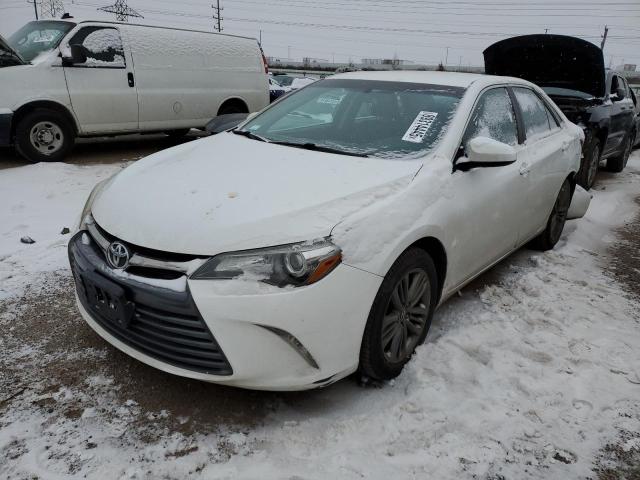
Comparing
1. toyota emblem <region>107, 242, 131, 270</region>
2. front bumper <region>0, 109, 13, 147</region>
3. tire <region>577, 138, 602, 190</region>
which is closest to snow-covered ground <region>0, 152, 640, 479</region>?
toyota emblem <region>107, 242, 131, 270</region>

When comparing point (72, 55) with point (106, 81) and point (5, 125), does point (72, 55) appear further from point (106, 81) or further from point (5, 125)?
point (5, 125)

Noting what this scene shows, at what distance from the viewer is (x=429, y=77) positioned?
353 cm

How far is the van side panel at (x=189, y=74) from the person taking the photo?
288 inches

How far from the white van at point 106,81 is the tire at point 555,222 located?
5.56 meters

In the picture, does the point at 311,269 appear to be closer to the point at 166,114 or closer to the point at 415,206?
the point at 415,206

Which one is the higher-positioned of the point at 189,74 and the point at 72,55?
the point at 72,55

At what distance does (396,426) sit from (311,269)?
823 mm

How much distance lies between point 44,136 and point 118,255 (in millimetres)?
5260

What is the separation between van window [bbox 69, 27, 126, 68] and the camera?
22.2 ft

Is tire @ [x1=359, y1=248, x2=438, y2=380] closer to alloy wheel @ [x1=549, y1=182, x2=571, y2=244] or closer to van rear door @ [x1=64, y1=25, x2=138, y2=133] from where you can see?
alloy wheel @ [x1=549, y1=182, x2=571, y2=244]

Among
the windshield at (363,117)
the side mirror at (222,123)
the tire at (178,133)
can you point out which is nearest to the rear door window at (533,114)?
the windshield at (363,117)

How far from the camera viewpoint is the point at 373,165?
8.79ft

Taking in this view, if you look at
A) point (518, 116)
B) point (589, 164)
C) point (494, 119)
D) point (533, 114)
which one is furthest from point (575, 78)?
point (494, 119)

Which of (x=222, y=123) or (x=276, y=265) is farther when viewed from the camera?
(x=222, y=123)
